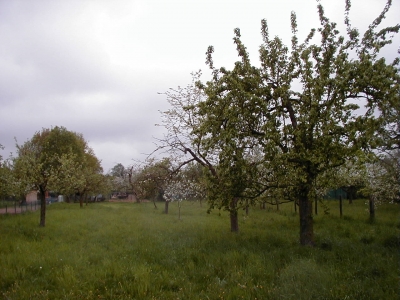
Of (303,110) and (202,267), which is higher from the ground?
(303,110)

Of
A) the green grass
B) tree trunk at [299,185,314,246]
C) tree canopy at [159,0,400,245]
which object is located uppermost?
tree canopy at [159,0,400,245]

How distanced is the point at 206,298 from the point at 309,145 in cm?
558

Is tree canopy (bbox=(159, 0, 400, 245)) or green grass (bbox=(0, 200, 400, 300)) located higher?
tree canopy (bbox=(159, 0, 400, 245))

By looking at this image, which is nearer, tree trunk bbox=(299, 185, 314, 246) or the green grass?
the green grass

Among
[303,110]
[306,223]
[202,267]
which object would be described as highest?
[303,110]

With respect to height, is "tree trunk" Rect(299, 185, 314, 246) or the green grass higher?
"tree trunk" Rect(299, 185, 314, 246)

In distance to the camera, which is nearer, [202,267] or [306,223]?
[202,267]

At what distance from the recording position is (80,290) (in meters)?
7.16

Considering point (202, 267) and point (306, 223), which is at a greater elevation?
point (306, 223)

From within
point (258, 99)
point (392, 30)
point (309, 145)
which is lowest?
point (309, 145)

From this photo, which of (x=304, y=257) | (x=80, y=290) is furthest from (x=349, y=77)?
(x=80, y=290)

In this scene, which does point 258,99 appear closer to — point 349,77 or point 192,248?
point 349,77

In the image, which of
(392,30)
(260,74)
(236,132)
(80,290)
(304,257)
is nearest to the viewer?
(80,290)

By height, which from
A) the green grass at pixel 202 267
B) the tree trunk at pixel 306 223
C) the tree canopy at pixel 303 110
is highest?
the tree canopy at pixel 303 110
